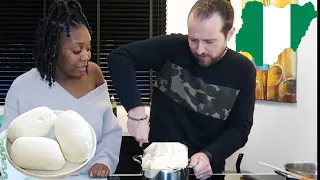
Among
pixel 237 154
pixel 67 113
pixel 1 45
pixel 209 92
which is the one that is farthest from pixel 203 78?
pixel 1 45

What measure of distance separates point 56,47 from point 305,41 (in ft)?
1.32

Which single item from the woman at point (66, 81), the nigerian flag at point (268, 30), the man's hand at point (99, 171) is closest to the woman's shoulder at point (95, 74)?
the woman at point (66, 81)

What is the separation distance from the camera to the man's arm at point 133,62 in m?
0.52

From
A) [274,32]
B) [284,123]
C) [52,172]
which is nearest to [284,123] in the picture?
[284,123]

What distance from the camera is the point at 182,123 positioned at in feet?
1.91

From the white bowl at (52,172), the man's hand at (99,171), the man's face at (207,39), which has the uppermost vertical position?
the man's face at (207,39)

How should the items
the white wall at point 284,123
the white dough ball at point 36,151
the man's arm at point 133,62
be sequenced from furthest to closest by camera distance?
the white wall at point 284,123 → the man's arm at point 133,62 → the white dough ball at point 36,151

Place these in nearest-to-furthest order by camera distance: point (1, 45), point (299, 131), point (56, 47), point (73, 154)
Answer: point (73, 154)
point (56, 47)
point (299, 131)
point (1, 45)

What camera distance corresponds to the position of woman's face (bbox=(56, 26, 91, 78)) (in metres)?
0.45

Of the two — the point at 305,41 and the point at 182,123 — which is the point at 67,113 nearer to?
the point at 182,123

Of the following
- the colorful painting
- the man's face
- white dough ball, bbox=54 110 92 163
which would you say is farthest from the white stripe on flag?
white dough ball, bbox=54 110 92 163

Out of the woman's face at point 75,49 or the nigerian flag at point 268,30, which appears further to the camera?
the nigerian flag at point 268,30

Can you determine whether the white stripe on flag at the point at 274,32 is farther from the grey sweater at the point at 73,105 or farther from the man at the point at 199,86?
the grey sweater at the point at 73,105

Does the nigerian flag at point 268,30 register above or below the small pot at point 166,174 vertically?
above
